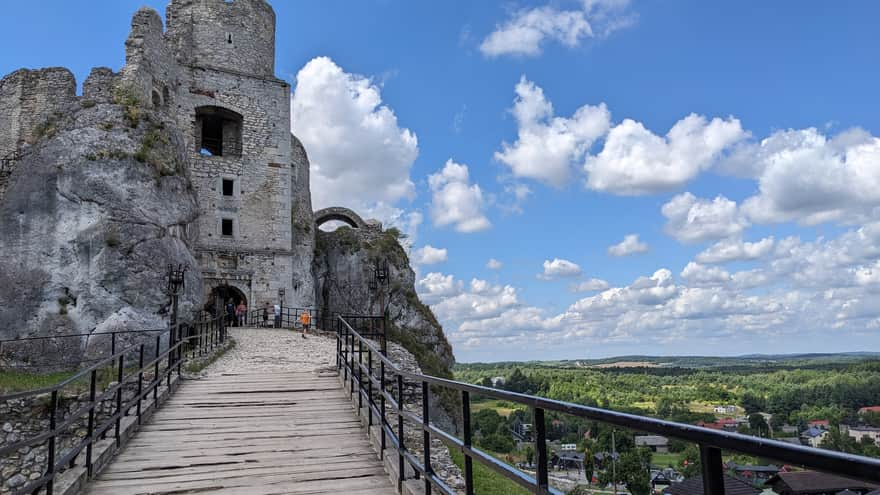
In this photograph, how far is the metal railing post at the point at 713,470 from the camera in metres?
1.50

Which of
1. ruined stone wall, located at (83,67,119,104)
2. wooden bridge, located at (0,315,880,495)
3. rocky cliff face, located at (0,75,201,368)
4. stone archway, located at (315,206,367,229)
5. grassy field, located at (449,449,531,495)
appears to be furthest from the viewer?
stone archway, located at (315,206,367,229)

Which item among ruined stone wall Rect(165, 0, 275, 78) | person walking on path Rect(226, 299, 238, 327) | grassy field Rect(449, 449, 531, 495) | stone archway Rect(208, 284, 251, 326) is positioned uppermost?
ruined stone wall Rect(165, 0, 275, 78)

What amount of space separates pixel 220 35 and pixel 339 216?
38.4ft

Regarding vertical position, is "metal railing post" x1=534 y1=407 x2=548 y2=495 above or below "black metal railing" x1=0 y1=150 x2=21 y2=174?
below

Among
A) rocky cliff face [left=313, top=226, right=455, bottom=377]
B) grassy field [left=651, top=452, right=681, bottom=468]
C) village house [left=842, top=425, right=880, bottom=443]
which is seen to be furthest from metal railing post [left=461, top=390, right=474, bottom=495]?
rocky cliff face [left=313, top=226, right=455, bottom=377]

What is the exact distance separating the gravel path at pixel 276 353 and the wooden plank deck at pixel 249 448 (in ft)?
8.93

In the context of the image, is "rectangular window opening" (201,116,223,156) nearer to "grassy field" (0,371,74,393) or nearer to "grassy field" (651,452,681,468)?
"grassy field" (0,371,74,393)

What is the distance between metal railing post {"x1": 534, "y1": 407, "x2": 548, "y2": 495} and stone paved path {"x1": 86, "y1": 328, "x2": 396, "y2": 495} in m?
2.77

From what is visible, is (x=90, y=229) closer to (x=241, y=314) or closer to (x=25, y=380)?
(x=25, y=380)

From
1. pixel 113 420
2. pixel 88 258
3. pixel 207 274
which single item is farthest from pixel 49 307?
pixel 113 420

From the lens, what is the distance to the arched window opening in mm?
27609

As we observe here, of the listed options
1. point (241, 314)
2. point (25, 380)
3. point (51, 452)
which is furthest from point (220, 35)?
point (51, 452)

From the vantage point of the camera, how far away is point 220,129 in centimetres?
3041

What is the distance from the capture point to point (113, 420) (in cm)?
571
